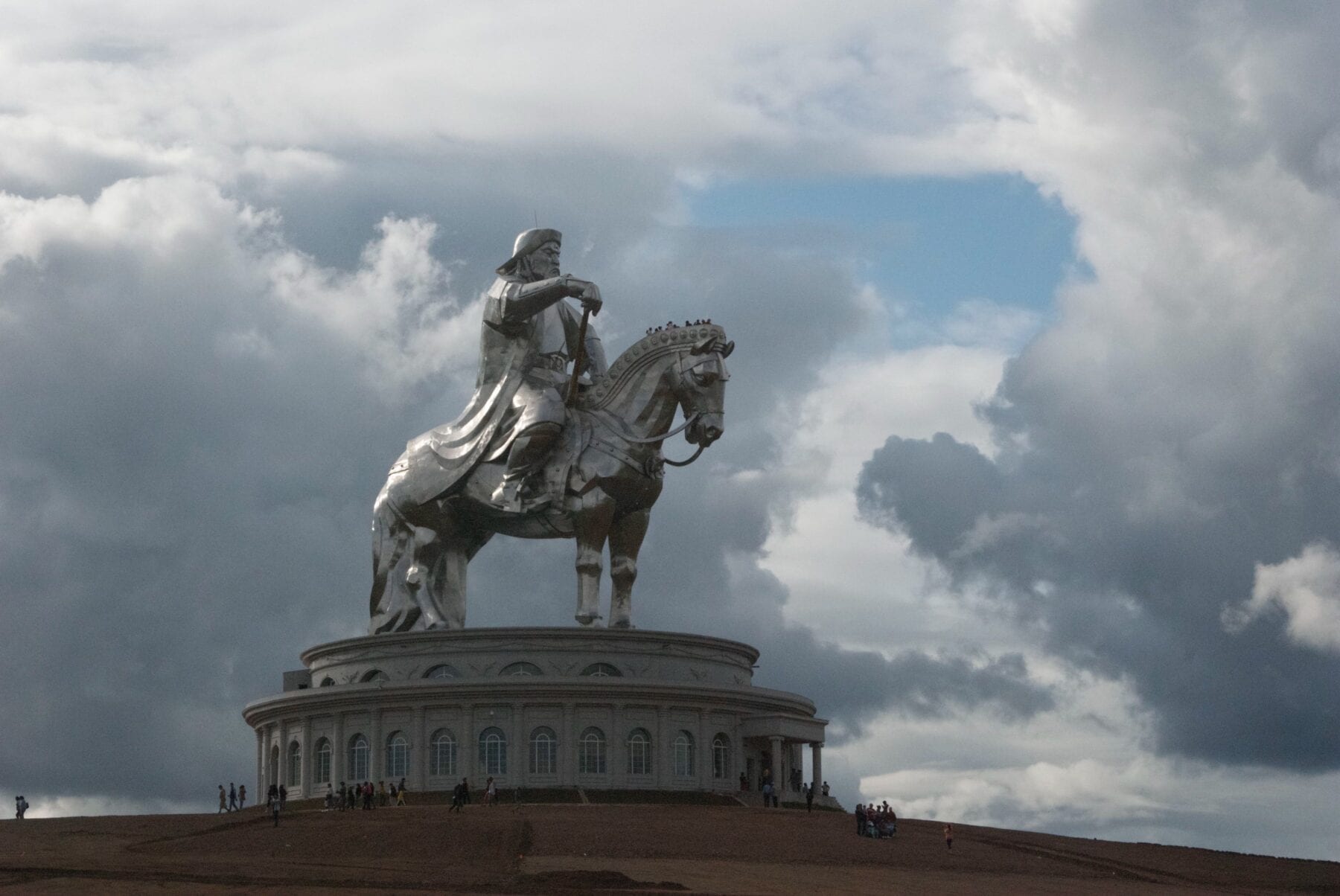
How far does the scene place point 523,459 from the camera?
5522 centimetres

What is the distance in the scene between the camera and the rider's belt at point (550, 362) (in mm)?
56938

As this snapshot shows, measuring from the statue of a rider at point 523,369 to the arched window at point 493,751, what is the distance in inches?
223

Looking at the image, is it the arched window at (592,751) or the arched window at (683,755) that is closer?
the arched window at (592,751)

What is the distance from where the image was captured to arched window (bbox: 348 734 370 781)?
185 ft

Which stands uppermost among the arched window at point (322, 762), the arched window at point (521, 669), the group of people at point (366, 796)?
the arched window at point (521, 669)

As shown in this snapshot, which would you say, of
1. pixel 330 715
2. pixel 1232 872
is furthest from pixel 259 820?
pixel 1232 872

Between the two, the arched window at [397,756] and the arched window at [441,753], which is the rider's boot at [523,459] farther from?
Answer: the arched window at [397,756]

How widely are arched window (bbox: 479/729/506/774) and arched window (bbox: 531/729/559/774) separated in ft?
2.37

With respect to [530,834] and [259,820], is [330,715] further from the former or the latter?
[530,834]

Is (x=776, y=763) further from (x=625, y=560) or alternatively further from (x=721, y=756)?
(x=625, y=560)

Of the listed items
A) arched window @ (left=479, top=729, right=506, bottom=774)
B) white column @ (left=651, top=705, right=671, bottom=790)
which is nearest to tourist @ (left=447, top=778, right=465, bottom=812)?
arched window @ (left=479, top=729, right=506, bottom=774)

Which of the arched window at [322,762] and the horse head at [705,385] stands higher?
the horse head at [705,385]

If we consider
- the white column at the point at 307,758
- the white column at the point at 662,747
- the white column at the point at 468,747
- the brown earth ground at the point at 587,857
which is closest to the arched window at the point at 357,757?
the white column at the point at 307,758

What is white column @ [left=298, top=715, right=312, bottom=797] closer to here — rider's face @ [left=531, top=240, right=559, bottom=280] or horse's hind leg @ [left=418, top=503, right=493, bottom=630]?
horse's hind leg @ [left=418, top=503, right=493, bottom=630]
